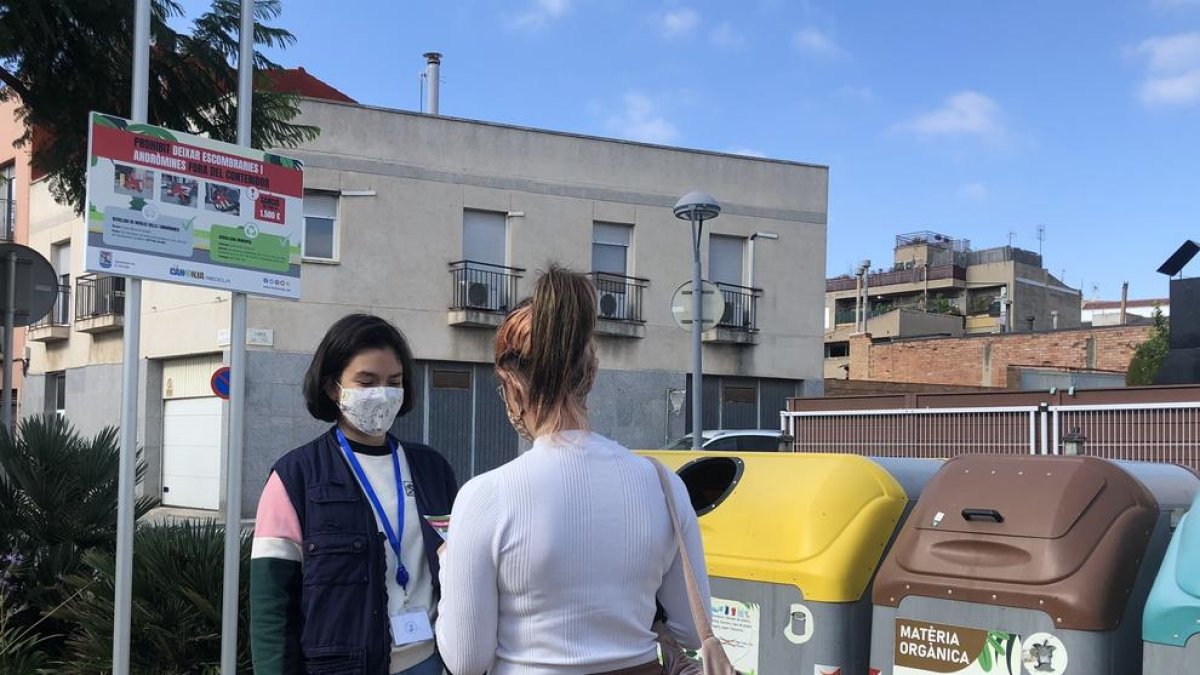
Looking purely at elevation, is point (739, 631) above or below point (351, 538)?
below

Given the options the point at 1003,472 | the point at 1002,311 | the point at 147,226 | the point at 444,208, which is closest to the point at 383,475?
the point at 147,226

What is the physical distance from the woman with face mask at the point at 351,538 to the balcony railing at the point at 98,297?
2168 centimetres

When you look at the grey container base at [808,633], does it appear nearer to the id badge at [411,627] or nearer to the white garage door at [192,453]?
the id badge at [411,627]

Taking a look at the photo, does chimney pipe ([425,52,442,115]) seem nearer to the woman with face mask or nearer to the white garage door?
the white garage door

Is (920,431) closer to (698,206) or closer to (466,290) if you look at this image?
(698,206)

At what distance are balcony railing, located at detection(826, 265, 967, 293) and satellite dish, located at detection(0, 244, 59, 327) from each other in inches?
2223

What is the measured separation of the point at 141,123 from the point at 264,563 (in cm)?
203

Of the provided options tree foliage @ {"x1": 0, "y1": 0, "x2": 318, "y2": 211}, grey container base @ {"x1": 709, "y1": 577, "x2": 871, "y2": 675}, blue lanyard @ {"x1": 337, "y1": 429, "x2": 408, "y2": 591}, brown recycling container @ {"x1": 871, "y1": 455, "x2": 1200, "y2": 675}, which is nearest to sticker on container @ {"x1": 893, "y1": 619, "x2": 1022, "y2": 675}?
brown recycling container @ {"x1": 871, "y1": 455, "x2": 1200, "y2": 675}

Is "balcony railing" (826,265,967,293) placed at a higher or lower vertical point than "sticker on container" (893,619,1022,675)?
higher

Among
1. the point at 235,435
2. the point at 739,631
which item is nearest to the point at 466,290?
the point at 235,435

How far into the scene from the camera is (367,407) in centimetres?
288

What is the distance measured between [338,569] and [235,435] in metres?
1.68

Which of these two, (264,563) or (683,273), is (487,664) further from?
(683,273)

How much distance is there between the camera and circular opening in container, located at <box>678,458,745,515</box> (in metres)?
4.37
